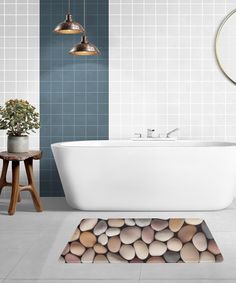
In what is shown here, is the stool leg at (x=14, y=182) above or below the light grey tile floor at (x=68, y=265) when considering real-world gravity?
above

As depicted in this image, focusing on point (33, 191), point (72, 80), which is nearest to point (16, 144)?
point (33, 191)

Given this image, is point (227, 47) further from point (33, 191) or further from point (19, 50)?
point (33, 191)

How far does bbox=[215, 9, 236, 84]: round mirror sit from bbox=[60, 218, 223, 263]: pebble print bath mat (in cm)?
199

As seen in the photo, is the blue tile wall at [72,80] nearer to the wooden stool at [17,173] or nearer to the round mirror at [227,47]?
the wooden stool at [17,173]

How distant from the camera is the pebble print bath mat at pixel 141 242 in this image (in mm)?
3473

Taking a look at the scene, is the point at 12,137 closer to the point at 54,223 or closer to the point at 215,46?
the point at 54,223

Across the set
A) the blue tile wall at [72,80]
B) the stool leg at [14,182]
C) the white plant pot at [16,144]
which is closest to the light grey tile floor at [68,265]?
the stool leg at [14,182]

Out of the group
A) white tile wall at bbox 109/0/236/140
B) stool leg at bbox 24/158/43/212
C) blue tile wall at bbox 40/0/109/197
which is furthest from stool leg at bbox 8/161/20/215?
white tile wall at bbox 109/0/236/140

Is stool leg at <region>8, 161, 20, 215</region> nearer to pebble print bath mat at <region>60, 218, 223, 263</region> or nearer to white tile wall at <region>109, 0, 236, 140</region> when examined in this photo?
pebble print bath mat at <region>60, 218, 223, 263</region>

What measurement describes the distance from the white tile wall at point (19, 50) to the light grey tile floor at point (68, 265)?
5.04 ft

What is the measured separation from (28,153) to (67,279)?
221cm

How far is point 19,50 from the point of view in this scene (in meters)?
5.95

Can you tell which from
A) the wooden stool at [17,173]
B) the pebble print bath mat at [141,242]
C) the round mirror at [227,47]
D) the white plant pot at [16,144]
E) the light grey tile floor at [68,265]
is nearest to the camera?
the light grey tile floor at [68,265]

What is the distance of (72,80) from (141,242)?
2.59 m
